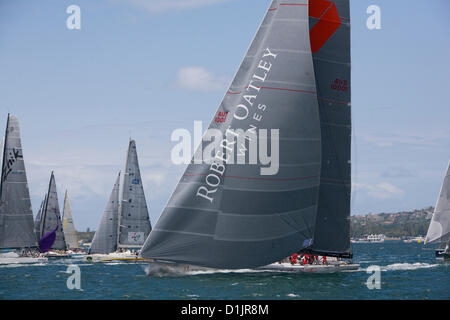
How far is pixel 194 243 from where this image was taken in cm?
3014

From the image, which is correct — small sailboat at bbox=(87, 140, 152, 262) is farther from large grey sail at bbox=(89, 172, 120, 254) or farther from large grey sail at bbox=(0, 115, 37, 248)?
large grey sail at bbox=(0, 115, 37, 248)

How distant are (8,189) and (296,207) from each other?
2819 centimetres

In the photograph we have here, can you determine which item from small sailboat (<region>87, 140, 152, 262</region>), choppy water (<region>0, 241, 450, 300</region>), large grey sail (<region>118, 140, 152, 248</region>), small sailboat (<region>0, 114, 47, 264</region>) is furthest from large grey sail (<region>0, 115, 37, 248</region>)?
choppy water (<region>0, 241, 450, 300</region>)

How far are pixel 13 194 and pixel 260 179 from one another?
27.8m

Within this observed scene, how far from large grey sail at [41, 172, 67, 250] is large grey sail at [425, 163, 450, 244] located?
129 feet

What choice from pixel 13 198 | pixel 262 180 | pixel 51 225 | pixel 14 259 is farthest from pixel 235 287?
pixel 51 225

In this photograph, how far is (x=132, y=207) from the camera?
60.9 m

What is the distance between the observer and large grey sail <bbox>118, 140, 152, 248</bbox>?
6041 centimetres

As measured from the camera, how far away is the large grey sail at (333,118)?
3500cm

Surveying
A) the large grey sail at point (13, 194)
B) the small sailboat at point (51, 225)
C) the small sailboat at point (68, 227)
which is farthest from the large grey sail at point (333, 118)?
the small sailboat at point (68, 227)

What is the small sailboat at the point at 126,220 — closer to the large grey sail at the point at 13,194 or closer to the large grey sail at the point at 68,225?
the large grey sail at the point at 13,194

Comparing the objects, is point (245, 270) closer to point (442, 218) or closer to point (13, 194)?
point (13, 194)
